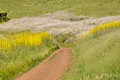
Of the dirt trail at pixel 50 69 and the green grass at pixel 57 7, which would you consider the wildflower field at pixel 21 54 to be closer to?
the dirt trail at pixel 50 69

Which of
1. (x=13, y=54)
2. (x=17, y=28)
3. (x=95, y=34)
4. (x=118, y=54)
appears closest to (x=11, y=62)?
(x=13, y=54)

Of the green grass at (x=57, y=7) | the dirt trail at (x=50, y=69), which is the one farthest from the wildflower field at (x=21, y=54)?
the green grass at (x=57, y=7)

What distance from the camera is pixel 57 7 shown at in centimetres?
10619

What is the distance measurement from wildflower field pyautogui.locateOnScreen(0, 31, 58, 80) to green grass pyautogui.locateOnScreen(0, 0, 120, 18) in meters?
47.2

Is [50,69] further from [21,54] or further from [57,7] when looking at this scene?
[57,7]

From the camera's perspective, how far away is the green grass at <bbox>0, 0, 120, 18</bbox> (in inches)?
3559

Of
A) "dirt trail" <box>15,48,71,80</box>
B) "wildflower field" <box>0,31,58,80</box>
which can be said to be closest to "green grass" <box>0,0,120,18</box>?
"wildflower field" <box>0,31,58,80</box>

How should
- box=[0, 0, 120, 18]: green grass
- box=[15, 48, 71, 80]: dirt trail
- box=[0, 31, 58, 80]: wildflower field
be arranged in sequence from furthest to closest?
box=[0, 0, 120, 18]: green grass
box=[0, 31, 58, 80]: wildflower field
box=[15, 48, 71, 80]: dirt trail

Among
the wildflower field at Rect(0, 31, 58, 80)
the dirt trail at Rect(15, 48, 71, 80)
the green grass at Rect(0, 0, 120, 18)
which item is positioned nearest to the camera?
the dirt trail at Rect(15, 48, 71, 80)

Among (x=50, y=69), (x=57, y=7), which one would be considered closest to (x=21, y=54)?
(x=50, y=69)

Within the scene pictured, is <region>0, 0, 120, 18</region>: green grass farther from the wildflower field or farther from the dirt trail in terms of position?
the dirt trail

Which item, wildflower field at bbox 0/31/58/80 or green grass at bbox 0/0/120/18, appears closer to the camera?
wildflower field at bbox 0/31/58/80

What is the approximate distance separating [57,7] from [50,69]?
78.8 m

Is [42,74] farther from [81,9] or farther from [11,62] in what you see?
[81,9]
